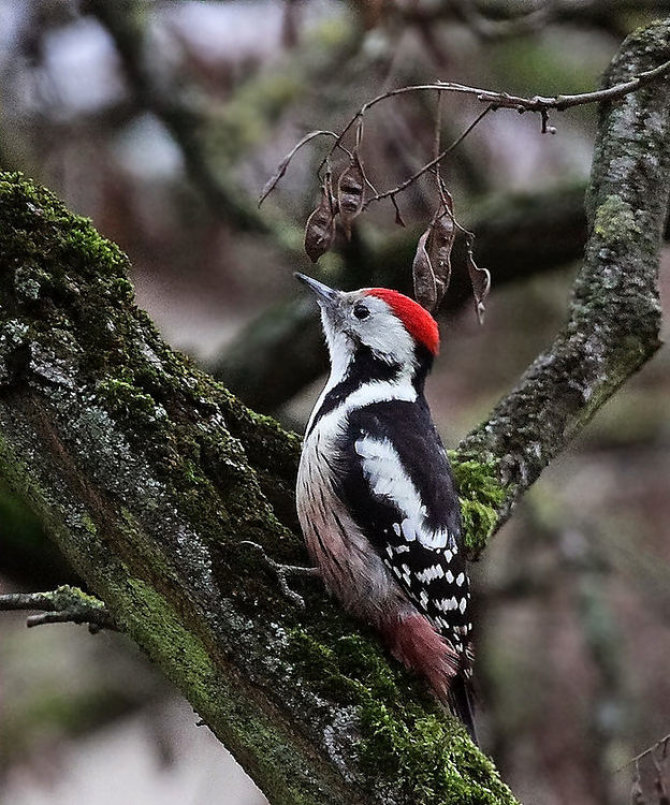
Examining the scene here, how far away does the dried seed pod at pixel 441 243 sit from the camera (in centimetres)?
251

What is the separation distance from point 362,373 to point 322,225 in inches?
38.5

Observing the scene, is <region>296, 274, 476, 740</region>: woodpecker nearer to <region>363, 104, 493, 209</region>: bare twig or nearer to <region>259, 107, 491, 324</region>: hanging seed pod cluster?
<region>259, 107, 491, 324</region>: hanging seed pod cluster

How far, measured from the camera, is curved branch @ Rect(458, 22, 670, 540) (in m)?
2.84

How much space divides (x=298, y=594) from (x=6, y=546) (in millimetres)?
1713

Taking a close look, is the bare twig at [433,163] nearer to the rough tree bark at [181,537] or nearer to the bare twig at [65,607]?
the rough tree bark at [181,537]

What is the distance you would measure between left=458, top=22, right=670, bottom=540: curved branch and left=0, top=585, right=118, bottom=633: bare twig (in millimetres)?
1030

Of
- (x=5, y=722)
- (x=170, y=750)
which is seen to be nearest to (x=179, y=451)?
(x=170, y=750)

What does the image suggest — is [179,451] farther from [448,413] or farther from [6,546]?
[448,413]

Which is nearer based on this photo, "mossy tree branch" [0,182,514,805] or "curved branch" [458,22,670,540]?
"mossy tree branch" [0,182,514,805]

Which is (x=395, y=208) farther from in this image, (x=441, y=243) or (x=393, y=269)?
(x=393, y=269)

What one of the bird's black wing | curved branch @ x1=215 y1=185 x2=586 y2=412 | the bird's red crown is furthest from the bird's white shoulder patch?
curved branch @ x1=215 y1=185 x2=586 y2=412

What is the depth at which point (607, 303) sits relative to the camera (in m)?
2.95

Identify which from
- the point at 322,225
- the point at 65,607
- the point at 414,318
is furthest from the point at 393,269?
the point at 65,607

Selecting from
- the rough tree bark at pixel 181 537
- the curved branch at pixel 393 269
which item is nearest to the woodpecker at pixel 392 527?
the rough tree bark at pixel 181 537
